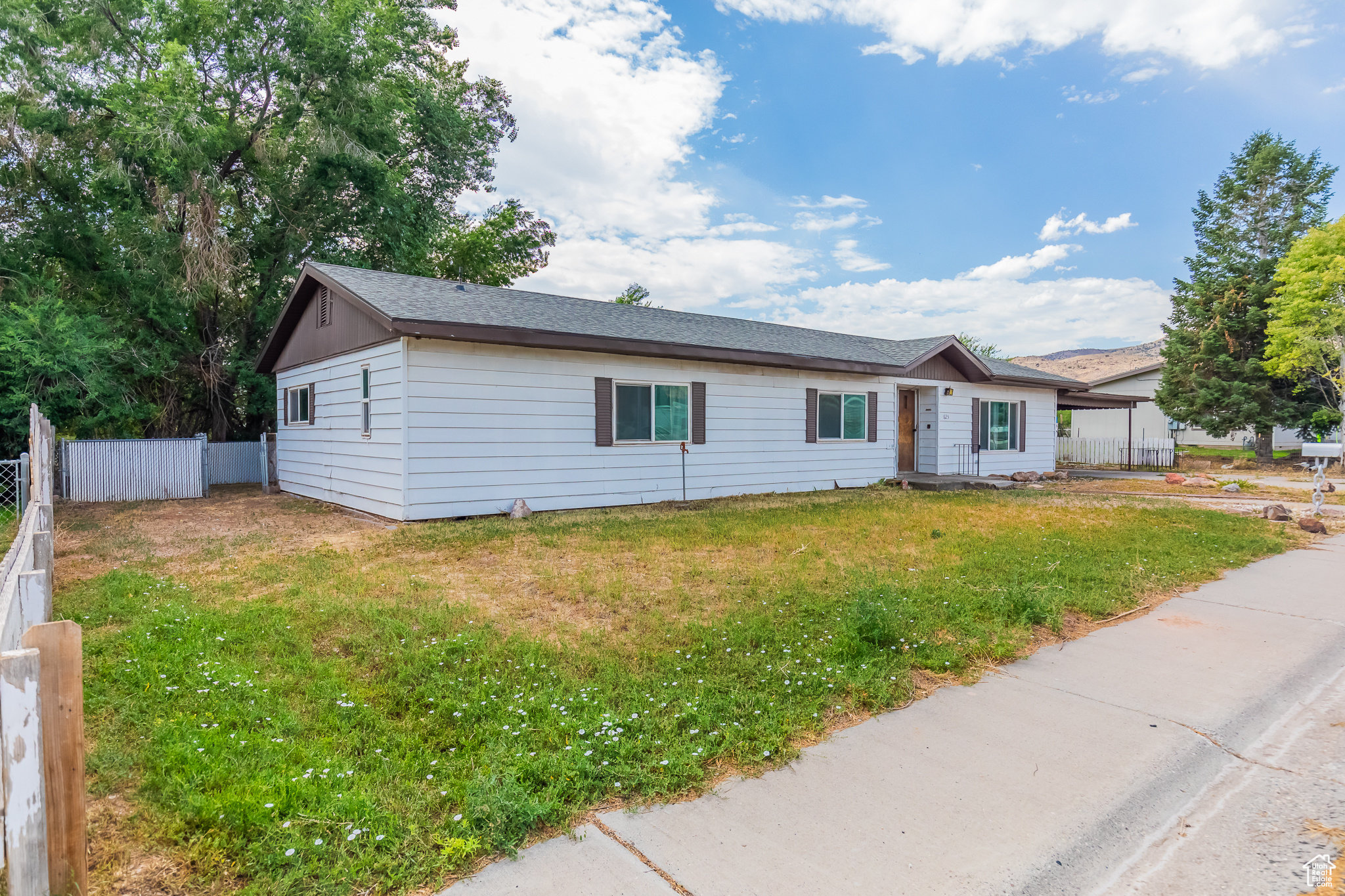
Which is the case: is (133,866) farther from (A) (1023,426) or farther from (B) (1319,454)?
(A) (1023,426)

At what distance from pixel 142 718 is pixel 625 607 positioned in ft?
9.37

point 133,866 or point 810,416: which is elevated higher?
point 810,416

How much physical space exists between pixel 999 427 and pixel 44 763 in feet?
59.3

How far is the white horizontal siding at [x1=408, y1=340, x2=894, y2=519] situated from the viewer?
9117 millimetres

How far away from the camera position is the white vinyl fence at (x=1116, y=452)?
69.8ft

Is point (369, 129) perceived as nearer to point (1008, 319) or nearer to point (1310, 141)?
point (1310, 141)

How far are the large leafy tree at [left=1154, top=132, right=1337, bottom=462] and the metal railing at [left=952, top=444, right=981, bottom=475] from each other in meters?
12.0

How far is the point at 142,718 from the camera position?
3.11 metres

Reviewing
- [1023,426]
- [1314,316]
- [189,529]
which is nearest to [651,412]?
[189,529]

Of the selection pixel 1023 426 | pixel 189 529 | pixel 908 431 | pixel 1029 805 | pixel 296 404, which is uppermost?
pixel 296 404

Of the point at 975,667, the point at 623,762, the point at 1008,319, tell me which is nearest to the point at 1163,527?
the point at 975,667

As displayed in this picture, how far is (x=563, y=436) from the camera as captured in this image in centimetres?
1016

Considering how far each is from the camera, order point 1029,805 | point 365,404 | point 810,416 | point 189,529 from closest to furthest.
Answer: point 1029,805
point 189,529
point 365,404
point 810,416

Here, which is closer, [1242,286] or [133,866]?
[133,866]
